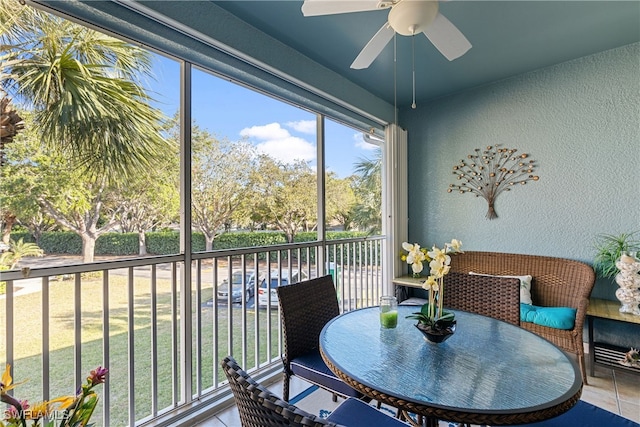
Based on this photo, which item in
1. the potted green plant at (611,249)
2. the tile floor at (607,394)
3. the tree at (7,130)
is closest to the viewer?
the tree at (7,130)

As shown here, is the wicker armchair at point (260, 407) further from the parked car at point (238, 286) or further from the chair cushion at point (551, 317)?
the chair cushion at point (551, 317)

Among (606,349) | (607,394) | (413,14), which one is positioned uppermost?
(413,14)

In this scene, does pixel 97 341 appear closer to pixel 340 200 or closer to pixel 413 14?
pixel 340 200

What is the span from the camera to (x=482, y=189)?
3.49 meters

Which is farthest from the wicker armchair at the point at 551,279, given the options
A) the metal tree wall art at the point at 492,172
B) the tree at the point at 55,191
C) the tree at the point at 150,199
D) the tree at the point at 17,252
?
the tree at the point at 17,252

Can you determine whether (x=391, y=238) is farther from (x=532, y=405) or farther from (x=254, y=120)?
(x=532, y=405)

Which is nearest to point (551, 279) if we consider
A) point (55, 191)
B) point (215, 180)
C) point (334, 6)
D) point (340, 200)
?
point (340, 200)

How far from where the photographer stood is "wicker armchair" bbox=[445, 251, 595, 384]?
2400 millimetres

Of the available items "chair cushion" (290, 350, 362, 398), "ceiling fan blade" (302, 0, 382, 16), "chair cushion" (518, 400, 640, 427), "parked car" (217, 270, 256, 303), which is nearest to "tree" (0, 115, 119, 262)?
"parked car" (217, 270, 256, 303)

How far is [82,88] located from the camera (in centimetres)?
157

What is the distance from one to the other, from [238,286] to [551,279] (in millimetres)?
3016

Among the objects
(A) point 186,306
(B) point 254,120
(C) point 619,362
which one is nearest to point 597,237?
(C) point 619,362

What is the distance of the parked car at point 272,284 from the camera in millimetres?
2664

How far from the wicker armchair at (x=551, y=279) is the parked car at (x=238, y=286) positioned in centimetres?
237
